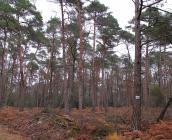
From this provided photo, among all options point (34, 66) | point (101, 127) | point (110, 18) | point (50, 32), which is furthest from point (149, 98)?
point (101, 127)

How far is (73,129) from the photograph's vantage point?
15.7 m

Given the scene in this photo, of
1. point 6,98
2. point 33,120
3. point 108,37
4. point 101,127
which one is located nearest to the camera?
point 101,127

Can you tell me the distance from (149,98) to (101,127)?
80.2 feet

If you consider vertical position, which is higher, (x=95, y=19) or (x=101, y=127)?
(x=95, y=19)

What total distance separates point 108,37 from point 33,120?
19703 millimetres

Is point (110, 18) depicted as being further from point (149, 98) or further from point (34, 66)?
point (34, 66)

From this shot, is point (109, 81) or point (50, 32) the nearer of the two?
point (50, 32)

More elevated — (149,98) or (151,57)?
(151,57)

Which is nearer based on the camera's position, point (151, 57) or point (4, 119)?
point (4, 119)

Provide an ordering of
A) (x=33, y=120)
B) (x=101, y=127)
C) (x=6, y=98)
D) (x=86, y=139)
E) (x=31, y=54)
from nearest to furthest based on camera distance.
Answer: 1. (x=86, y=139)
2. (x=101, y=127)
3. (x=33, y=120)
4. (x=31, y=54)
5. (x=6, y=98)

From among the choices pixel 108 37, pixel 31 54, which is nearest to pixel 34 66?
pixel 31 54

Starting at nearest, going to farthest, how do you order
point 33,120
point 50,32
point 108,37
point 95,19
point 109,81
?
point 33,120 < point 95,19 < point 108,37 < point 50,32 < point 109,81

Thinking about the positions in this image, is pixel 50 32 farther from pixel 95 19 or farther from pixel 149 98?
pixel 149 98

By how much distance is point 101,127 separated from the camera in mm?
15344
